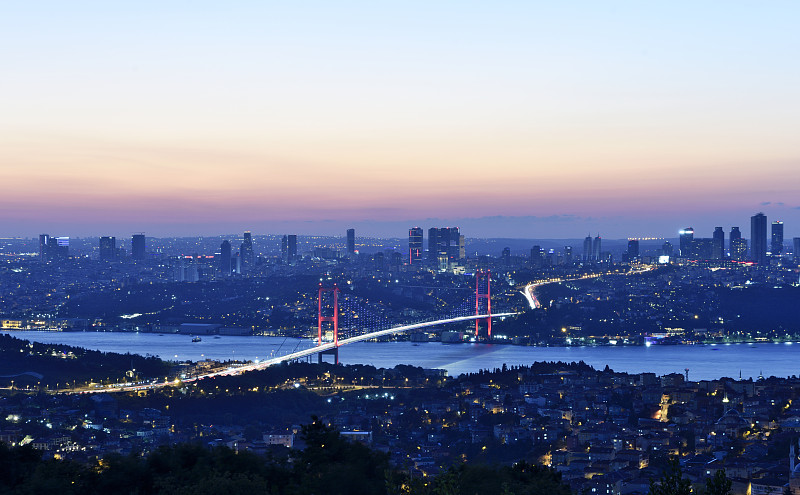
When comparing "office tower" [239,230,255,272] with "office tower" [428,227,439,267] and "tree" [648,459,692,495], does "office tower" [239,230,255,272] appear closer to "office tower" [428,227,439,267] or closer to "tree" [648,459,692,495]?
"office tower" [428,227,439,267]

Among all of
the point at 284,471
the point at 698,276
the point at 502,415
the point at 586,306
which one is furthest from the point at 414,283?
the point at 284,471

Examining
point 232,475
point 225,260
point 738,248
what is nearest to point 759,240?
point 738,248

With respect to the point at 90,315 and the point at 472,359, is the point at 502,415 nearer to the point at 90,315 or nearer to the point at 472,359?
the point at 472,359

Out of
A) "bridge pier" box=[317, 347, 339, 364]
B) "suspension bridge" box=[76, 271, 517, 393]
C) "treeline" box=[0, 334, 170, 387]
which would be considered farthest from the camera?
"bridge pier" box=[317, 347, 339, 364]

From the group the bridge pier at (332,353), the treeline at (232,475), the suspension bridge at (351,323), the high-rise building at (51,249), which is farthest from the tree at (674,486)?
the high-rise building at (51,249)

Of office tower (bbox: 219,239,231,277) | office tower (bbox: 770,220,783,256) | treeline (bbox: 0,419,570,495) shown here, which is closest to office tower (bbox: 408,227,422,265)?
office tower (bbox: 219,239,231,277)

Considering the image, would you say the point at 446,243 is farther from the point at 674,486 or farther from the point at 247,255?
the point at 674,486
